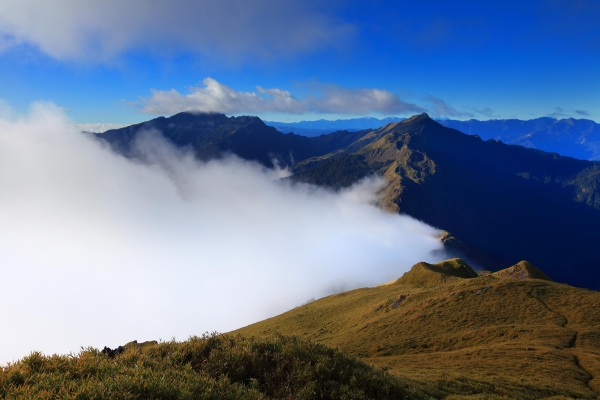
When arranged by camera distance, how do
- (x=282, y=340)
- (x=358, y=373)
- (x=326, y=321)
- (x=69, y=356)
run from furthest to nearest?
(x=326, y=321) → (x=282, y=340) → (x=358, y=373) → (x=69, y=356)

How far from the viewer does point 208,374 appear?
14555 millimetres

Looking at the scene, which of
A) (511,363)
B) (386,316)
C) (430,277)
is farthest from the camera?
(430,277)

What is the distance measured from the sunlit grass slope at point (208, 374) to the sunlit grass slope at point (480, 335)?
10.6m

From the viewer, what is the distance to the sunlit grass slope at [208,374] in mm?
11578

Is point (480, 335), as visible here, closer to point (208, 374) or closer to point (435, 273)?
point (435, 273)

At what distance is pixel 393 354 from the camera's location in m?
50.4

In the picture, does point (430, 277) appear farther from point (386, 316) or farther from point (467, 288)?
point (386, 316)

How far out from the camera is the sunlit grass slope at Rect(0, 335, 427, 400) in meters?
11.6

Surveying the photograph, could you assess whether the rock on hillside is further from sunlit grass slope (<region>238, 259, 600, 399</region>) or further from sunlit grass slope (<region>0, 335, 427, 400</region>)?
sunlit grass slope (<region>0, 335, 427, 400</region>)

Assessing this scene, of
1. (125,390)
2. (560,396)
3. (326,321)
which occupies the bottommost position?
(326,321)

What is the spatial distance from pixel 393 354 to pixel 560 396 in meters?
24.7

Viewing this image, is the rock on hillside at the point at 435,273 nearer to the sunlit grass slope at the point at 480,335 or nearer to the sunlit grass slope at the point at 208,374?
the sunlit grass slope at the point at 480,335

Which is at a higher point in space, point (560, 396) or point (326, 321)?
point (560, 396)

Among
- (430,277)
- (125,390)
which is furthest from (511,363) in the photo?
(430,277)
